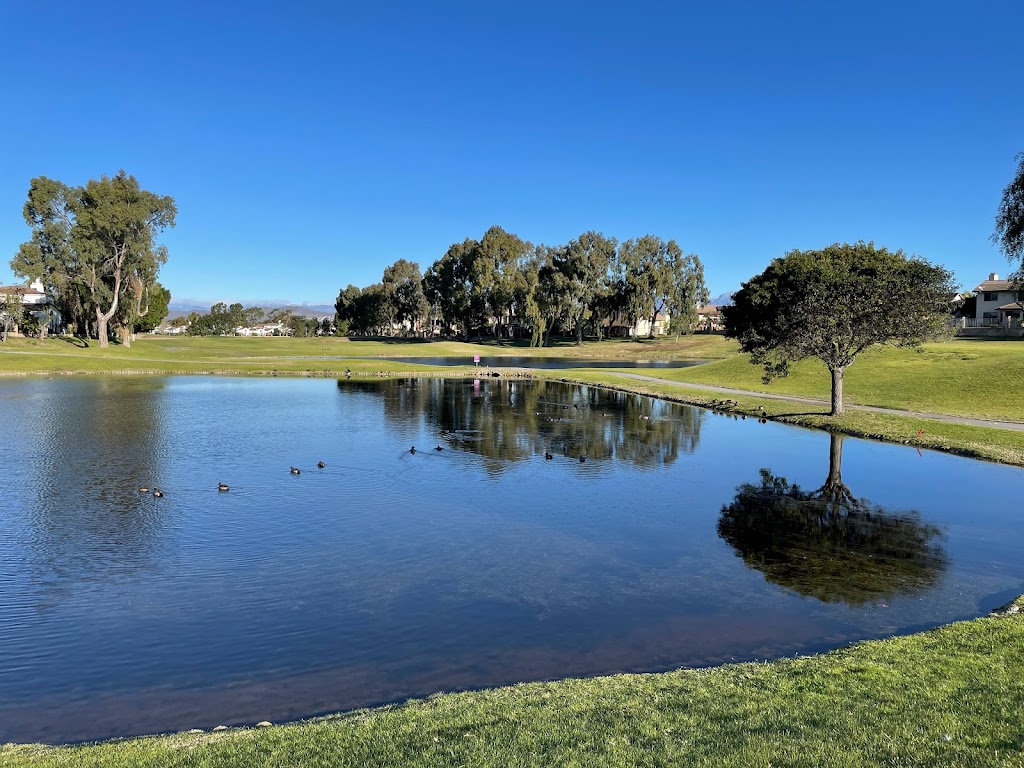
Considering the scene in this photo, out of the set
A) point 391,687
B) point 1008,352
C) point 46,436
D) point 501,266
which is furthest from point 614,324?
point 391,687

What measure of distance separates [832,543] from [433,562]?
11.2 meters

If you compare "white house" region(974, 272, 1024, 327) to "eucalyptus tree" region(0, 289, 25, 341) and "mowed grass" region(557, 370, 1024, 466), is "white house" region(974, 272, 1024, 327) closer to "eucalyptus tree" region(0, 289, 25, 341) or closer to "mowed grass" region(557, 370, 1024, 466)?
"mowed grass" region(557, 370, 1024, 466)

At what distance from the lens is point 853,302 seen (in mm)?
38312

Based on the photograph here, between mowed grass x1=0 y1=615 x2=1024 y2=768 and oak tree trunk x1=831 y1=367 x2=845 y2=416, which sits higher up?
oak tree trunk x1=831 y1=367 x2=845 y2=416

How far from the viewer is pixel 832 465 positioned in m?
30.7

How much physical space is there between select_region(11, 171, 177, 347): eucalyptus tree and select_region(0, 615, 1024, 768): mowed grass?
102 metres

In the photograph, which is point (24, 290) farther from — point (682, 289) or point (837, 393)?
point (837, 393)

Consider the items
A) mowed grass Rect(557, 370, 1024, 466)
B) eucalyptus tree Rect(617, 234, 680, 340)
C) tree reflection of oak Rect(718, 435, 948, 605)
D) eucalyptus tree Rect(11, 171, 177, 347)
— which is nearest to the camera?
tree reflection of oak Rect(718, 435, 948, 605)

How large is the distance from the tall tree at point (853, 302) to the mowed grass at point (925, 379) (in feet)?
24.8

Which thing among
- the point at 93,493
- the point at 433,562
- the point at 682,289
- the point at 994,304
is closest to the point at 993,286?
the point at 994,304

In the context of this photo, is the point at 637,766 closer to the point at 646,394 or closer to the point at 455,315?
the point at 646,394

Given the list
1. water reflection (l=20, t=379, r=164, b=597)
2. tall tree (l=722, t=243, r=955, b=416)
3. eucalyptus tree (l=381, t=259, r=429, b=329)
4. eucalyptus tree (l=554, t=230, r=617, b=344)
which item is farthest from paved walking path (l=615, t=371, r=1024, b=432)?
eucalyptus tree (l=381, t=259, r=429, b=329)

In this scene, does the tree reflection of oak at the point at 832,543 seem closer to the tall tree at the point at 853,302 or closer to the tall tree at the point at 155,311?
the tall tree at the point at 853,302

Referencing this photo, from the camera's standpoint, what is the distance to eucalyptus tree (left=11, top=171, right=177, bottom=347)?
307 feet
